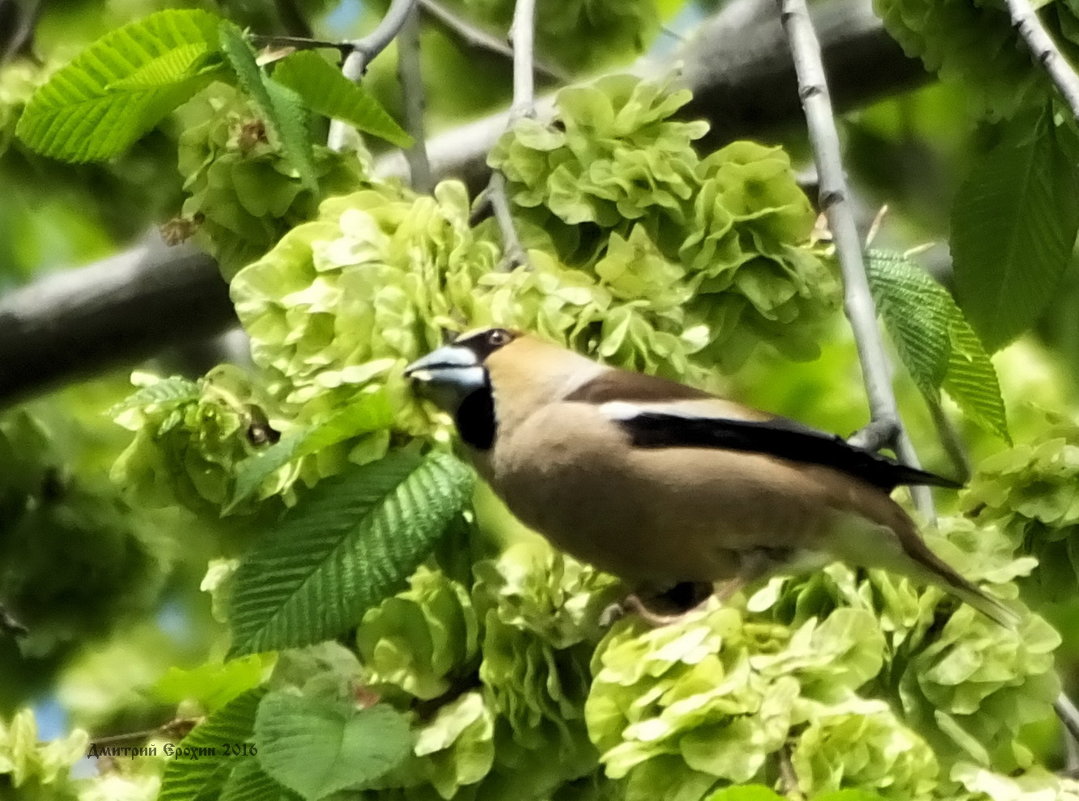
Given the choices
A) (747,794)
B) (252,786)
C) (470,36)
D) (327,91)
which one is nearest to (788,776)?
(747,794)

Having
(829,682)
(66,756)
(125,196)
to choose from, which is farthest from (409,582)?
(125,196)

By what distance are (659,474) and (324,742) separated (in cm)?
33

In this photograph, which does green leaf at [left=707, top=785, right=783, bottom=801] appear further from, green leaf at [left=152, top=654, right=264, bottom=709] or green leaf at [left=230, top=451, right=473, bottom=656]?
green leaf at [left=152, top=654, right=264, bottom=709]

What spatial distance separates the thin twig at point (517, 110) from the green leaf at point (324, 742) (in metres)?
0.29

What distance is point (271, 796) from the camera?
70 centimetres

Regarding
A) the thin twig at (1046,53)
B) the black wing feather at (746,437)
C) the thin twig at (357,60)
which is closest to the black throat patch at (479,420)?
the black wing feather at (746,437)

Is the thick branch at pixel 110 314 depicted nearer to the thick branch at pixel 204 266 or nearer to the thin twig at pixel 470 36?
the thick branch at pixel 204 266

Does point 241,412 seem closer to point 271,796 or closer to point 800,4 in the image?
point 271,796

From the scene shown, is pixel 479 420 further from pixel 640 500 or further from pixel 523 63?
pixel 523 63

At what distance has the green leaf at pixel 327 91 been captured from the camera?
853 mm

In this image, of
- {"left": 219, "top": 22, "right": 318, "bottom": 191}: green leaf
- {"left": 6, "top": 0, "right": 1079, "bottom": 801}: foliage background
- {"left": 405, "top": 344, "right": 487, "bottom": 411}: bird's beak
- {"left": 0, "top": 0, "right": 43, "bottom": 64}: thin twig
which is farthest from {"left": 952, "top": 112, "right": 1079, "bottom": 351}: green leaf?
{"left": 0, "top": 0, "right": 43, "bottom": 64}: thin twig

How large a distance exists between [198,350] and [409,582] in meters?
1.16

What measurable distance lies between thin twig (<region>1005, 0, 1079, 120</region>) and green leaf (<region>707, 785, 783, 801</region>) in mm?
432

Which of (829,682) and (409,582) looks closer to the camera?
(829,682)
